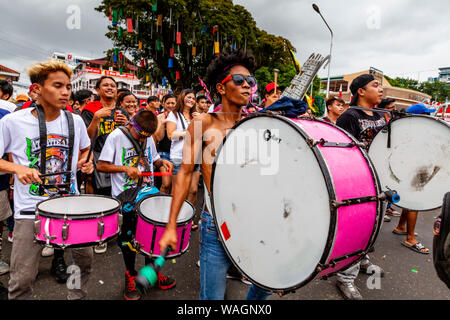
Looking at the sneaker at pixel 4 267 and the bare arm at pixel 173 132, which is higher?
the bare arm at pixel 173 132

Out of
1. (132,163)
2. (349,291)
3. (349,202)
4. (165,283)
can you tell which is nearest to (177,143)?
(132,163)

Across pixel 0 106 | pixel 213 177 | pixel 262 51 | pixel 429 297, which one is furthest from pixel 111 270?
pixel 262 51

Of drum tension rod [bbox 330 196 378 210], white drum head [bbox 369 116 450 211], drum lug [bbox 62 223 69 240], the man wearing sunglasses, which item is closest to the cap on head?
white drum head [bbox 369 116 450 211]

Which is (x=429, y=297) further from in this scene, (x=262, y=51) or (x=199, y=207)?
(x=262, y=51)

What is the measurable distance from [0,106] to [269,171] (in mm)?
3591

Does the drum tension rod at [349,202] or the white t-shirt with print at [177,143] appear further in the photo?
the white t-shirt with print at [177,143]

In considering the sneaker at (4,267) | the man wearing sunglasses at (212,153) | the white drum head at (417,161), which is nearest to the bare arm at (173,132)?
the man wearing sunglasses at (212,153)

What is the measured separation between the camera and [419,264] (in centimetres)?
370

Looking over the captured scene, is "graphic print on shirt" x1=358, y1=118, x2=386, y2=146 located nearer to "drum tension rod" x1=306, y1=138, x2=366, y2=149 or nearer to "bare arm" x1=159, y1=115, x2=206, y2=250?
"drum tension rod" x1=306, y1=138, x2=366, y2=149

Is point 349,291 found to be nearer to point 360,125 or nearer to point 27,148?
point 360,125

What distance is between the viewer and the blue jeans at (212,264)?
1852 mm

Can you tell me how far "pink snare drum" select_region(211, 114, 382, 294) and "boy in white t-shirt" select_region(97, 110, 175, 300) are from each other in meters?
1.29

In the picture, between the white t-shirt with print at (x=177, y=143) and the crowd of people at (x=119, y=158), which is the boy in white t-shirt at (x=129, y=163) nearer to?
the crowd of people at (x=119, y=158)
